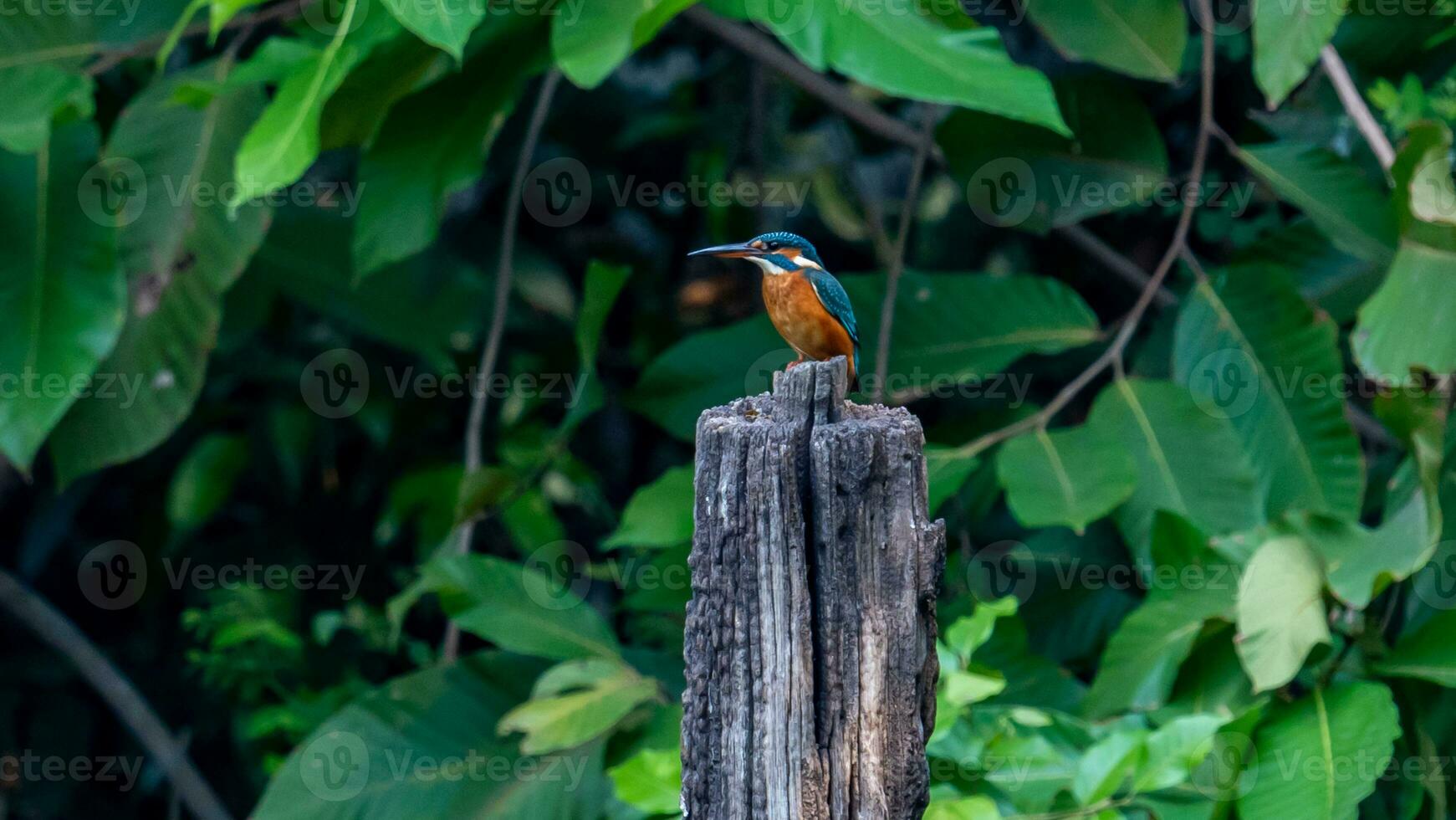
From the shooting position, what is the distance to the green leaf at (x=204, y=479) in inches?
212

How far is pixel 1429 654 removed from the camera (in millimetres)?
3480

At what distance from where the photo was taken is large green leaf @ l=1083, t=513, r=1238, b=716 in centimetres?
359

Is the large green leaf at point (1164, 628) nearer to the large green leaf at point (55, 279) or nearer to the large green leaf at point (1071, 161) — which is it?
the large green leaf at point (1071, 161)

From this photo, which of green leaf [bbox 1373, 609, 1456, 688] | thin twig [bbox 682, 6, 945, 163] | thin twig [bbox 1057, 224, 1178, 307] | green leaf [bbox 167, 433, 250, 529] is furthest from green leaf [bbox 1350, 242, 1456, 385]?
green leaf [bbox 167, 433, 250, 529]

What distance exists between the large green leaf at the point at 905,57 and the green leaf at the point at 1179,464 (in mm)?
1300

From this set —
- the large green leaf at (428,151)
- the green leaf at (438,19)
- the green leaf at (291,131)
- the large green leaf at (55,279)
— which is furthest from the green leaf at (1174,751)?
the large green leaf at (55,279)

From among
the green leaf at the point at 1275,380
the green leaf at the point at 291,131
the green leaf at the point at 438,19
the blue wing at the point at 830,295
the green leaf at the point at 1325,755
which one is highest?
the green leaf at the point at 438,19

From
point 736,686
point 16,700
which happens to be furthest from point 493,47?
point 16,700

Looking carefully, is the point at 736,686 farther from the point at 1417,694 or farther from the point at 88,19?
the point at 88,19

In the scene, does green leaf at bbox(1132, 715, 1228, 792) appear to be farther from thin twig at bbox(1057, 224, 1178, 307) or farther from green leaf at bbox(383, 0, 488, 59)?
thin twig at bbox(1057, 224, 1178, 307)

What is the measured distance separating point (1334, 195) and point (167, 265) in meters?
3.66

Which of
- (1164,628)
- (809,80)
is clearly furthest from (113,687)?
(1164,628)

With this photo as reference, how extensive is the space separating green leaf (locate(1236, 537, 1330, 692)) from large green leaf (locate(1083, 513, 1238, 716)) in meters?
0.21

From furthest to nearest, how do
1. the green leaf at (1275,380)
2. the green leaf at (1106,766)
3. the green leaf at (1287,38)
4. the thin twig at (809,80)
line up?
the thin twig at (809,80)
the green leaf at (1275,380)
the green leaf at (1287,38)
the green leaf at (1106,766)
